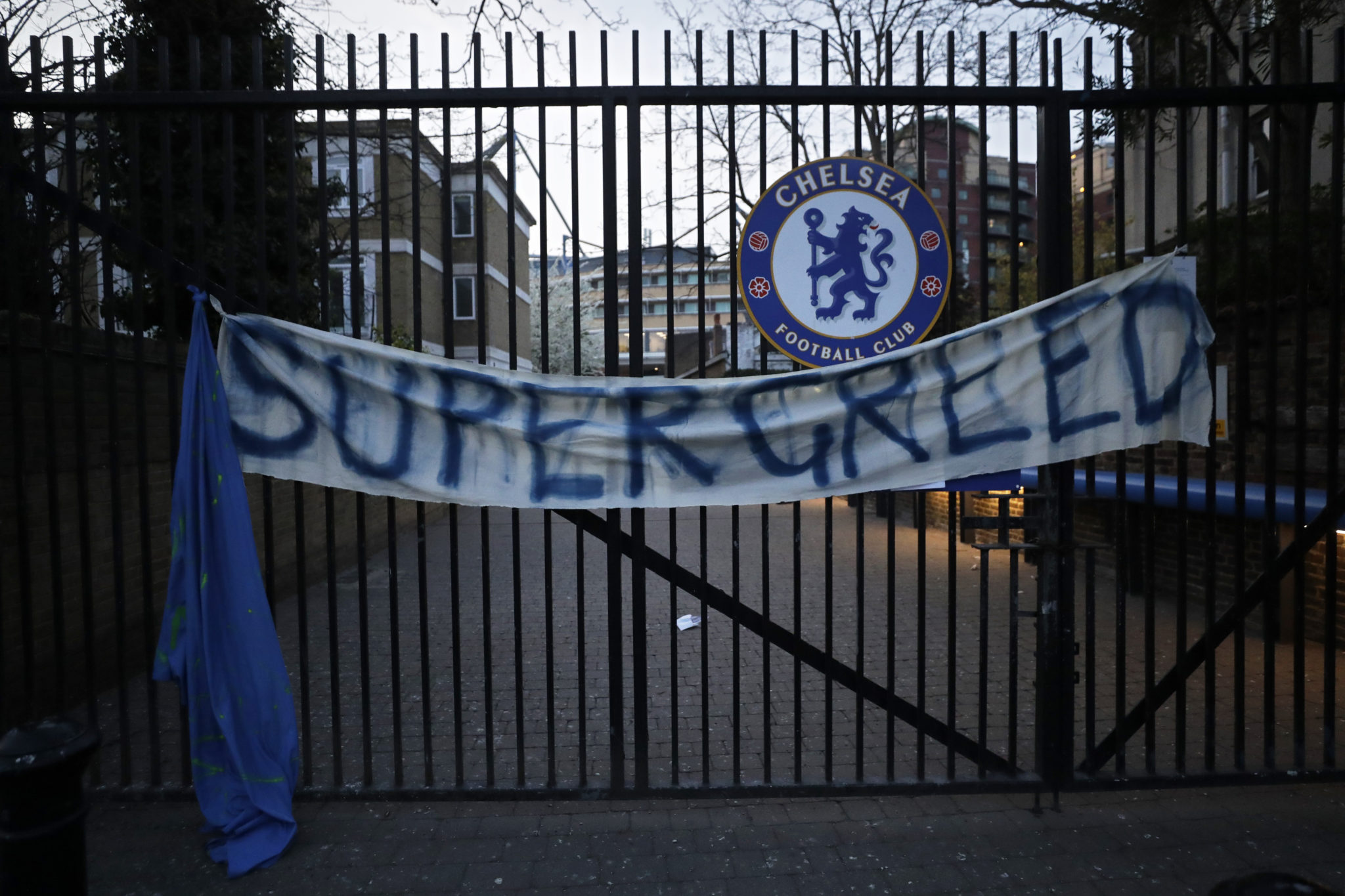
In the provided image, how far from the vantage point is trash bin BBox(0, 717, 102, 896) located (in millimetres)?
2658

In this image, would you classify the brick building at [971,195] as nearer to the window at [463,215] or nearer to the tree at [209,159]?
the tree at [209,159]

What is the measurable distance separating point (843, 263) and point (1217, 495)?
4.51 meters

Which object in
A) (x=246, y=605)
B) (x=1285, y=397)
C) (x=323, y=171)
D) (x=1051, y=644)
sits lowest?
(x=1051, y=644)

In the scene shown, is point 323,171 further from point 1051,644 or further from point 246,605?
point 1051,644

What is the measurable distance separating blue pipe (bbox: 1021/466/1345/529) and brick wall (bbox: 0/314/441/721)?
505 centimetres

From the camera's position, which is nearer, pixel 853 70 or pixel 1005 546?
pixel 853 70

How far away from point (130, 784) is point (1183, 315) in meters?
5.35

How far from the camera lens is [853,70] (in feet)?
11.5

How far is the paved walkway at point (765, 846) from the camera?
3355 mm

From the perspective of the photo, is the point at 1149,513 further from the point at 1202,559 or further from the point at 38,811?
the point at 1202,559

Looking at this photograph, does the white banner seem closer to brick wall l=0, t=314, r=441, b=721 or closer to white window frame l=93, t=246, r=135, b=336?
brick wall l=0, t=314, r=441, b=721

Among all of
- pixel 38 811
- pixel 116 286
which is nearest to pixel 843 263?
pixel 38 811

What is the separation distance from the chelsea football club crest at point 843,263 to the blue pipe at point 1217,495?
2034mm

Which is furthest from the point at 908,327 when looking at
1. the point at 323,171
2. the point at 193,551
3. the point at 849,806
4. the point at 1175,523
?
the point at 1175,523
